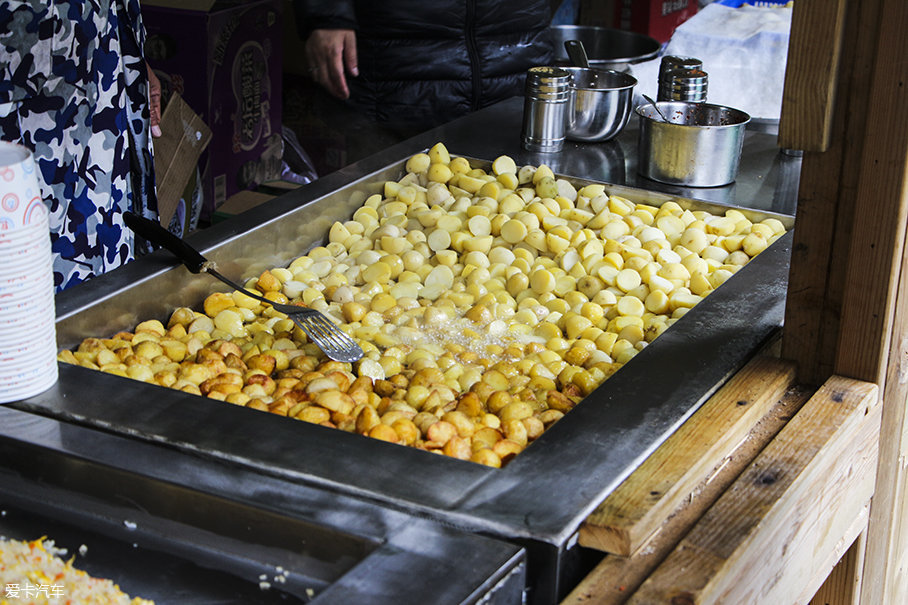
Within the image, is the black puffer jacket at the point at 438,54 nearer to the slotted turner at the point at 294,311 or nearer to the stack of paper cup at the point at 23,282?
the slotted turner at the point at 294,311

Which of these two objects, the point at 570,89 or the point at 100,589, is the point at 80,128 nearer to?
the point at 570,89

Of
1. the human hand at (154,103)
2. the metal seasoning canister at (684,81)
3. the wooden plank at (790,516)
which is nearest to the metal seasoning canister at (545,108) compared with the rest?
the metal seasoning canister at (684,81)

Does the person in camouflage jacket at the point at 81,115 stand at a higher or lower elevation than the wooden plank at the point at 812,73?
lower

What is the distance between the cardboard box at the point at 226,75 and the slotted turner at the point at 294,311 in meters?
1.78

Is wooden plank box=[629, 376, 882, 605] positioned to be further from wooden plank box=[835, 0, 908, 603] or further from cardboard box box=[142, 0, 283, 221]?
cardboard box box=[142, 0, 283, 221]

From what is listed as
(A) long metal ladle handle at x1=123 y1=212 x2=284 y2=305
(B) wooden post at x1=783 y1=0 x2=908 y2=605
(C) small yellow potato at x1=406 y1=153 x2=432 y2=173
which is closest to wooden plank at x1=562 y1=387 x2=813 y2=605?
(B) wooden post at x1=783 y1=0 x2=908 y2=605

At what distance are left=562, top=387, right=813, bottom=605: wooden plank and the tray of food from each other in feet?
0.15

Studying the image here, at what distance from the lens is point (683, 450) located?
113cm

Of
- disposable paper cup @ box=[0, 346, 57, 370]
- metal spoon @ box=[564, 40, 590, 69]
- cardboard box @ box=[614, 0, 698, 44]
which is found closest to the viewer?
disposable paper cup @ box=[0, 346, 57, 370]

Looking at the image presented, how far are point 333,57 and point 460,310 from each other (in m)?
1.55

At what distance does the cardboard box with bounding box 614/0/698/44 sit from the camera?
4.51 metres

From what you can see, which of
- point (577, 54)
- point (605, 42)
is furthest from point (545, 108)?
point (605, 42)

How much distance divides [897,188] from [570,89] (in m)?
1.14

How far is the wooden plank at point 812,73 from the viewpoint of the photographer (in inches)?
48.0
